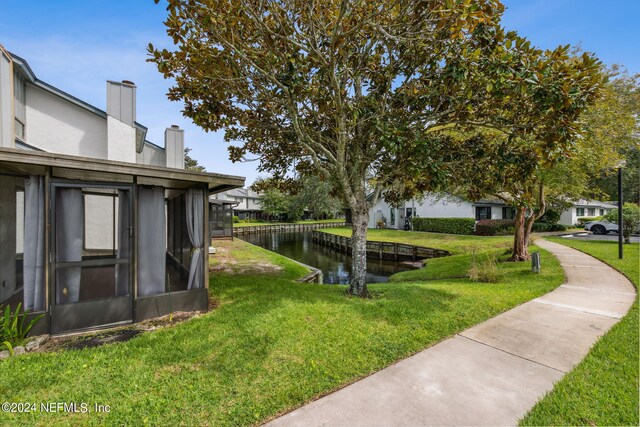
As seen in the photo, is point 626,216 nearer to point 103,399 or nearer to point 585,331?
point 585,331

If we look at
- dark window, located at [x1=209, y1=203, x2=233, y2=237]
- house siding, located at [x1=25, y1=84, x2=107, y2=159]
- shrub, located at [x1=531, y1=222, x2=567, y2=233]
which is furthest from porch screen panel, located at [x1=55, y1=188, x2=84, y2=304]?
shrub, located at [x1=531, y1=222, x2=567, y2=233]

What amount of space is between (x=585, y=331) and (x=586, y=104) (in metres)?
3.89

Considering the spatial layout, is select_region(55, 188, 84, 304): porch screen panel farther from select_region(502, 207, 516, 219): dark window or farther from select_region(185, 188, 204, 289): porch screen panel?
select_region(502, 207, 516, 219): dark window

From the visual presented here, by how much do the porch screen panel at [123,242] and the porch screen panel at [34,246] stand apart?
3.23 feet

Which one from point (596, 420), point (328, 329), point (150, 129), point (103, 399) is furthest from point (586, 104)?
point (150, 129)

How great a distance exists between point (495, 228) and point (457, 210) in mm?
4558

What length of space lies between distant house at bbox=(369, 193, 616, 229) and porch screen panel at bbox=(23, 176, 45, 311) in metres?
19.1

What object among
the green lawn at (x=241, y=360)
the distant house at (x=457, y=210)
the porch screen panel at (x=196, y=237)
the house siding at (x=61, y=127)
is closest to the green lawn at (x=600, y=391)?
the green lawn at (x=241, y=360)

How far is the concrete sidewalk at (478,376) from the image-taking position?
2.73 meters

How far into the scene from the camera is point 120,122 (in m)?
10.9

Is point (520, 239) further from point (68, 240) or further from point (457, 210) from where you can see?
point (457, 210)

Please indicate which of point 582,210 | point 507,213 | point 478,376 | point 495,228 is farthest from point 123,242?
point 582,210

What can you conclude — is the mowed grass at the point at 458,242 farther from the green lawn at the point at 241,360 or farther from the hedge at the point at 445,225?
the green lawn at the point at 241,360

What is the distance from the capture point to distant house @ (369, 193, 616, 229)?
83.8 feet
